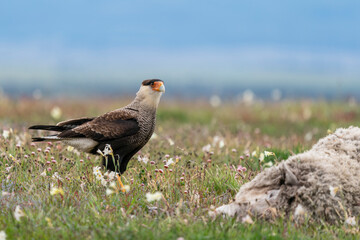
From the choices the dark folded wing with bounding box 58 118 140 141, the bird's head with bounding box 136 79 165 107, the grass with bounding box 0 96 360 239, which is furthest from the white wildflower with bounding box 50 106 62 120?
the bird's head with bounding box 136 79 165 107

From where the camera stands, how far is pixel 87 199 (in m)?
5.93

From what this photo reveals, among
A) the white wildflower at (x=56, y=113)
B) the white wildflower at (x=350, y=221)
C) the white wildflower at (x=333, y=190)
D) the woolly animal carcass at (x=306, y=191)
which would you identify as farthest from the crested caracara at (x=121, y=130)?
the white wildflower at (x=56, y=113)

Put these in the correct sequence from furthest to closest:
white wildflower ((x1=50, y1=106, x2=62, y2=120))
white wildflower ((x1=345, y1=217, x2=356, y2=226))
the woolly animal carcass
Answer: white wildflower ((x1=50, y1=106, x2=62, y2=120)) → the woolly animal carcass → white wildflower ((x1=345, y1=217, x2=356, y2=226))

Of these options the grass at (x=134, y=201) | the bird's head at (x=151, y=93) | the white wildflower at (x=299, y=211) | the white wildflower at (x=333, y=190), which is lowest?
the grass at (x=134, y=201)

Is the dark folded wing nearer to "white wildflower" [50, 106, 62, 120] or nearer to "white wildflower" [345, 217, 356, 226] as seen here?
"white wildflower" [345, 217, 356, 226]

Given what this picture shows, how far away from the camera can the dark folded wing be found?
7203 millimetres

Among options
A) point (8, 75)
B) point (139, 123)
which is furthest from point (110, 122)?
point (8, 75)

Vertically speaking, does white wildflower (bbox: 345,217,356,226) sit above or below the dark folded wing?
below

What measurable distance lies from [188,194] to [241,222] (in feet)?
3.43

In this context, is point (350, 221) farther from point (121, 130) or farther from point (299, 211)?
point (121, 130)

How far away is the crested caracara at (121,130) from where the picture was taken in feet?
23.7

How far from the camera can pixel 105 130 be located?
7.27 metres

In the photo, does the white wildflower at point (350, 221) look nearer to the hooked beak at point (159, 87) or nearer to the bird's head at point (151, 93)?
the hooked beak at point (159, 87)

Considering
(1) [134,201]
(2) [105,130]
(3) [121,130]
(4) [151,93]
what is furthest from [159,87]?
(1) [134,201]
